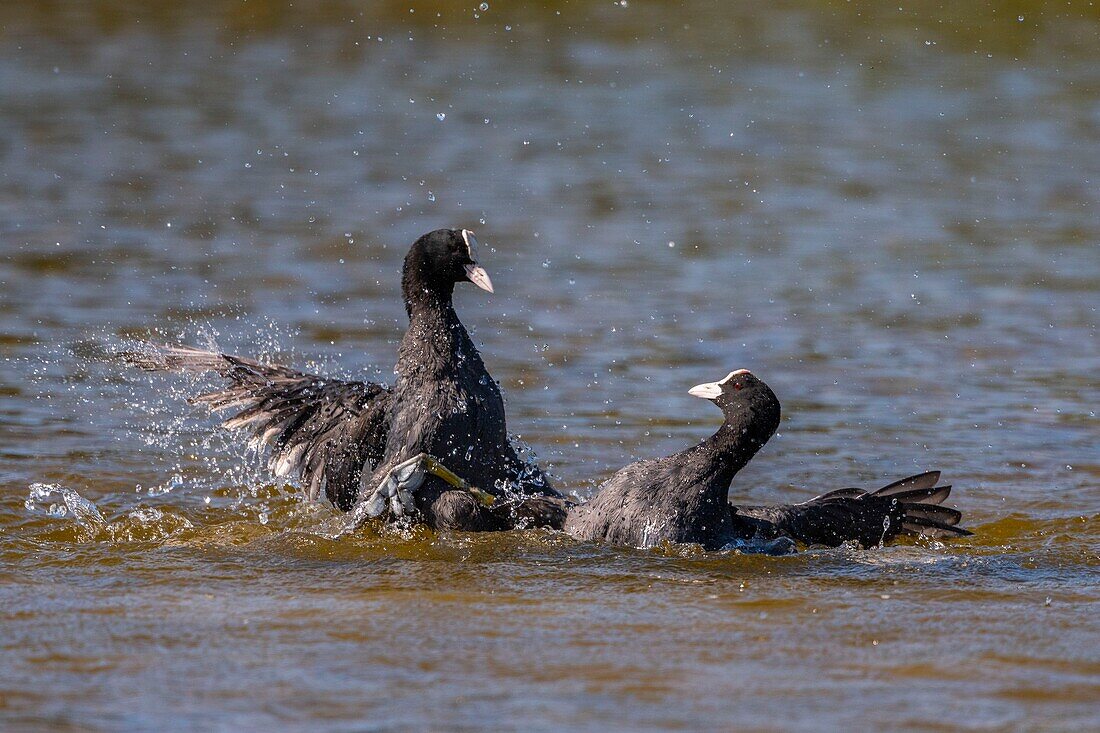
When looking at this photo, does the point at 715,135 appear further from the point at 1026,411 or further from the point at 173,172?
the point at 1026,411

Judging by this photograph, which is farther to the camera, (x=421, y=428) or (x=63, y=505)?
(x=63, y=505)

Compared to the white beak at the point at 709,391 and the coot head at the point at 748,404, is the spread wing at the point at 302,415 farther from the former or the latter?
the coot head at the point at 748,404

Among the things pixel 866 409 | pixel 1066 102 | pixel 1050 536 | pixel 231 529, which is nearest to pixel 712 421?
pixel 866 409

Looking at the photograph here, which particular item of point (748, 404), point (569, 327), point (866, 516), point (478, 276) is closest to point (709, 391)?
point (748, 404)

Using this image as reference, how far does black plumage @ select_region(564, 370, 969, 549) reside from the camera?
5.81 meters

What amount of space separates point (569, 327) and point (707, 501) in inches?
145

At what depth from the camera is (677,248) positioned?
37.4 feet

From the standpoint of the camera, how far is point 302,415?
689 cm

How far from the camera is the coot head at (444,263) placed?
648cm

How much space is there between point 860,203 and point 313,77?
24.2 ft

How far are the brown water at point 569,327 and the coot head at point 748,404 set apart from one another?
1.64ft

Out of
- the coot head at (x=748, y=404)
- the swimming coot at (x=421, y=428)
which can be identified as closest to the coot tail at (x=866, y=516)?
the coot head at (x=748, y=404)

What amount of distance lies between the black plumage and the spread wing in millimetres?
1040

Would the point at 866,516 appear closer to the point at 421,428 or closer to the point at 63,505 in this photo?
the point at 421,428
